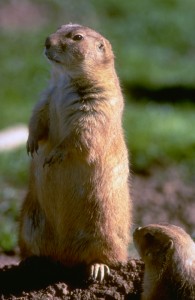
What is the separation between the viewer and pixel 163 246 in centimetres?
595

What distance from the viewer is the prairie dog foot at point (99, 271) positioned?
6207 millimetres

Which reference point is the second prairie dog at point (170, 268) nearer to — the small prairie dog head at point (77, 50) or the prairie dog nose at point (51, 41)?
the small prairie dog head at point (77, 50)

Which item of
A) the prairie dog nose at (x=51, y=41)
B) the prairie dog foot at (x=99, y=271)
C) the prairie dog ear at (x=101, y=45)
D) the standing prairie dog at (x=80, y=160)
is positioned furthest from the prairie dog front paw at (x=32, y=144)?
the prairie dog foot at (x=99, y=271)

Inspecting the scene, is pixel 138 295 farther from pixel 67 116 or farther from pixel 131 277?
pixel 67 116

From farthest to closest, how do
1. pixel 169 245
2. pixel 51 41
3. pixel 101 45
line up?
pixel 101 45, pixel 51 41, pixel 169 245

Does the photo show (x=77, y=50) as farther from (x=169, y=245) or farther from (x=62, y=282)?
(x=62, y=282)

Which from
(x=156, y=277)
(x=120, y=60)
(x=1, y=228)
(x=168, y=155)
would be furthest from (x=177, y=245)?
(x=120, y=60)

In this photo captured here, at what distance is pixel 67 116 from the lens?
622 cm

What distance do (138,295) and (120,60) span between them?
45.5 ft

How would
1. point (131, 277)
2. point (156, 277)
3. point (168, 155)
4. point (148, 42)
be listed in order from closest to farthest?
point (156, 277)
point (131, 277)
point (168, 155)
point (148, 42)

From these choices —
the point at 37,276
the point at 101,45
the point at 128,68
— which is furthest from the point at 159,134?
the point at 37,276

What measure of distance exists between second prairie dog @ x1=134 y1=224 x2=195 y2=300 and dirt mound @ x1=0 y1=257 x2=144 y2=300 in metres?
0.25

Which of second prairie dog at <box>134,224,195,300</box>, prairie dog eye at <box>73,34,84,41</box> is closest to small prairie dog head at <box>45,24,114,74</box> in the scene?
prairie dog eye at <box>73,34,84,41</box>

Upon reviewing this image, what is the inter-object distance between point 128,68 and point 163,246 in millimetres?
13192
